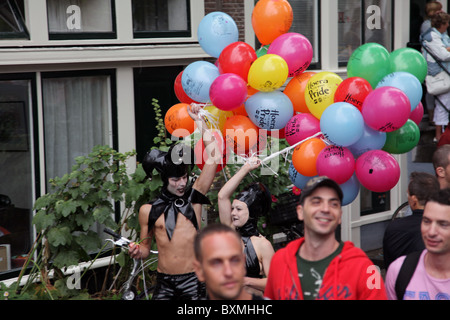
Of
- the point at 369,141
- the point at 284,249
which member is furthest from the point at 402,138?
the point at 284,249

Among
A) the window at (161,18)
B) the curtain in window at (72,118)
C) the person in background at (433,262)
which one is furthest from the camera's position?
the window at (161,18)

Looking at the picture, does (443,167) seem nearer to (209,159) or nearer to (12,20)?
(209,159)

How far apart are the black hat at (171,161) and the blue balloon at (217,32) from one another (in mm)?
922

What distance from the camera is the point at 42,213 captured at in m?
6.23

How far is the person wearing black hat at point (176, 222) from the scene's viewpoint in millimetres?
5346

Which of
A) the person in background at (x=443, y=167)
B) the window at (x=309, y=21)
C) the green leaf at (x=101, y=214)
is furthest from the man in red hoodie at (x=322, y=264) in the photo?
the window at (x=309, y=21)

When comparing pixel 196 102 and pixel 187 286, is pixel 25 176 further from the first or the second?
pixel 187 286

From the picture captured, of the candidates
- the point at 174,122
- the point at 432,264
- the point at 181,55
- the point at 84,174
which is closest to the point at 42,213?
the point at 84,174

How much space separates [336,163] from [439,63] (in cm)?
633

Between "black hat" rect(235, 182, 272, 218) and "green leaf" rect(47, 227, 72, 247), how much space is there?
1.80 metres

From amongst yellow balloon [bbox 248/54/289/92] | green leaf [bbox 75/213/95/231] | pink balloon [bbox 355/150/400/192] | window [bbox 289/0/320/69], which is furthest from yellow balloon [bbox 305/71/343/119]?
window [bbox 289/0/320/69]

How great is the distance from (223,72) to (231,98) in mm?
453

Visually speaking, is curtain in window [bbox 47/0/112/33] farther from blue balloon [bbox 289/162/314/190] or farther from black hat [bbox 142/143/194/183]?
blue balloon [bbox 289/162/314/190]

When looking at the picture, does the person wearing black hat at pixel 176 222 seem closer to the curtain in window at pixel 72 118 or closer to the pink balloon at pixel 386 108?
the pink balloon at pixel 386 108
